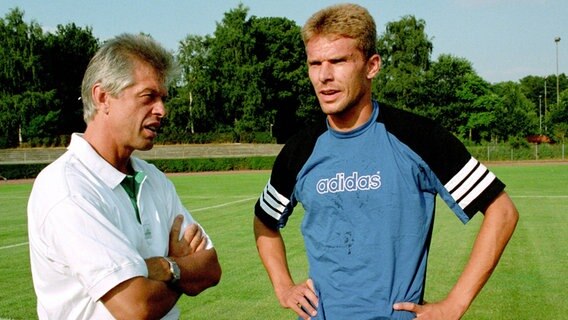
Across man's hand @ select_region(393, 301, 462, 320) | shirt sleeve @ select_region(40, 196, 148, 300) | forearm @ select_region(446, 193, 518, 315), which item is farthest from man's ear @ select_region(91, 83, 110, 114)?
forearm @ select_region(446, 193, 518, 315)

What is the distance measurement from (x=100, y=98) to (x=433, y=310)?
185 cm

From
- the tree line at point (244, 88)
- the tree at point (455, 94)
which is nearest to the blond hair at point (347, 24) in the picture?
the tree line at point (244, 88)

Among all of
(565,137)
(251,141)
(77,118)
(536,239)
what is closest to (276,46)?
(251,141)

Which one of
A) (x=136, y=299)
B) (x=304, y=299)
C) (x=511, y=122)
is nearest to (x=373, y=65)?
(x=304, y=299)

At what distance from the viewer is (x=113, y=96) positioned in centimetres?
317

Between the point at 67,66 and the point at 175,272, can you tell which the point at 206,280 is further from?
the point at 67,66

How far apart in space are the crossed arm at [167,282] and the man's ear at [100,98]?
2.26 ft

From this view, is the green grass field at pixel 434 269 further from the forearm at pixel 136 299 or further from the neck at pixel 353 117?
the forearm at pixel 136 299

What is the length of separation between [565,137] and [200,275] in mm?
68265

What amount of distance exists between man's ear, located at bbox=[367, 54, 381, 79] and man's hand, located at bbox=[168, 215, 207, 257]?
1211 millimetres

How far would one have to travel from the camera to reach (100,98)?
318 cm

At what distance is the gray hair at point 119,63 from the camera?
314 centimetres

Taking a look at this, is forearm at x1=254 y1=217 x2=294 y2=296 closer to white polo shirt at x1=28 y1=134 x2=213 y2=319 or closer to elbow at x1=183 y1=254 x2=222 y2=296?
elbow at x1=183 y1=254 x2=222 y2=296

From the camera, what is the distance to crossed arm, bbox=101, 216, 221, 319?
9.01ft
